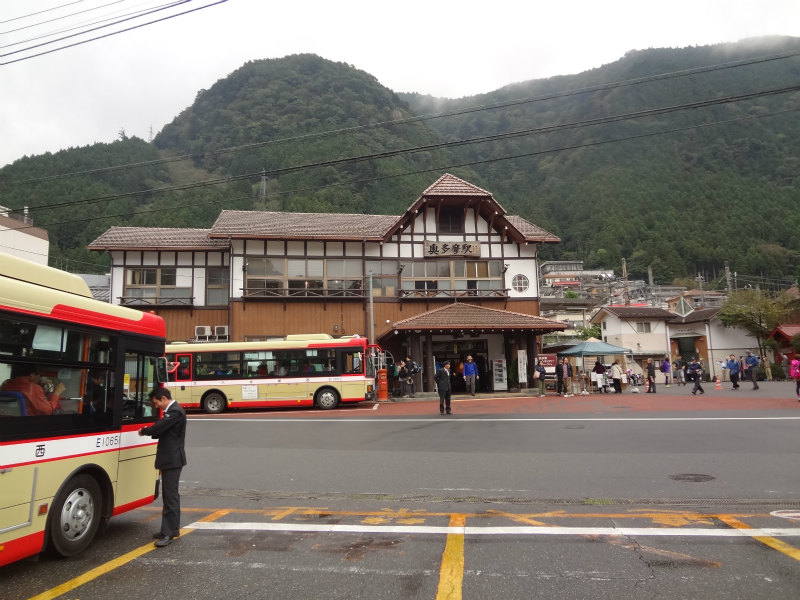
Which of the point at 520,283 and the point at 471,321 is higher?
the point at 520,283

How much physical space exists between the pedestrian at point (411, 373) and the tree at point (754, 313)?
102 feet

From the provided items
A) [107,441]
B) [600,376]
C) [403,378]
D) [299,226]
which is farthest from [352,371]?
[107,441]

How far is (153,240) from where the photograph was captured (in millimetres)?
28312

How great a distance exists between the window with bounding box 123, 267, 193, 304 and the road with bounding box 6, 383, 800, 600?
18.0 metres

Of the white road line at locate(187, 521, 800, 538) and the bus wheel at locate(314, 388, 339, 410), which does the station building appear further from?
the white road line at locate(187, 521, 800, 538)

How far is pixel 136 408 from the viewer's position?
5863mm

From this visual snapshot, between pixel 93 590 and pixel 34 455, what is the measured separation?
3.93ft

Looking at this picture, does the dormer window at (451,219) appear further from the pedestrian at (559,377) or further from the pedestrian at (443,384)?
the pedestrian at (443,384)

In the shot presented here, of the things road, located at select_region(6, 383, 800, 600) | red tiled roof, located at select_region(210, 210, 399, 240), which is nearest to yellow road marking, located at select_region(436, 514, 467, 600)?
road, located at select_region(6, 383, 800, 600)

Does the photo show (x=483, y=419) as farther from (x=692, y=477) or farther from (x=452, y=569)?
(x=452, y=569)

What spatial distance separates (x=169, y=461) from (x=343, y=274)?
2307 centimetres

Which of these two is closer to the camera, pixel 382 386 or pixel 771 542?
pixel 771 542

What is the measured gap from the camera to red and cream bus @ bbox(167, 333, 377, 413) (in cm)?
2012

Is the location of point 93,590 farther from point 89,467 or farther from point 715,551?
point 715,551
